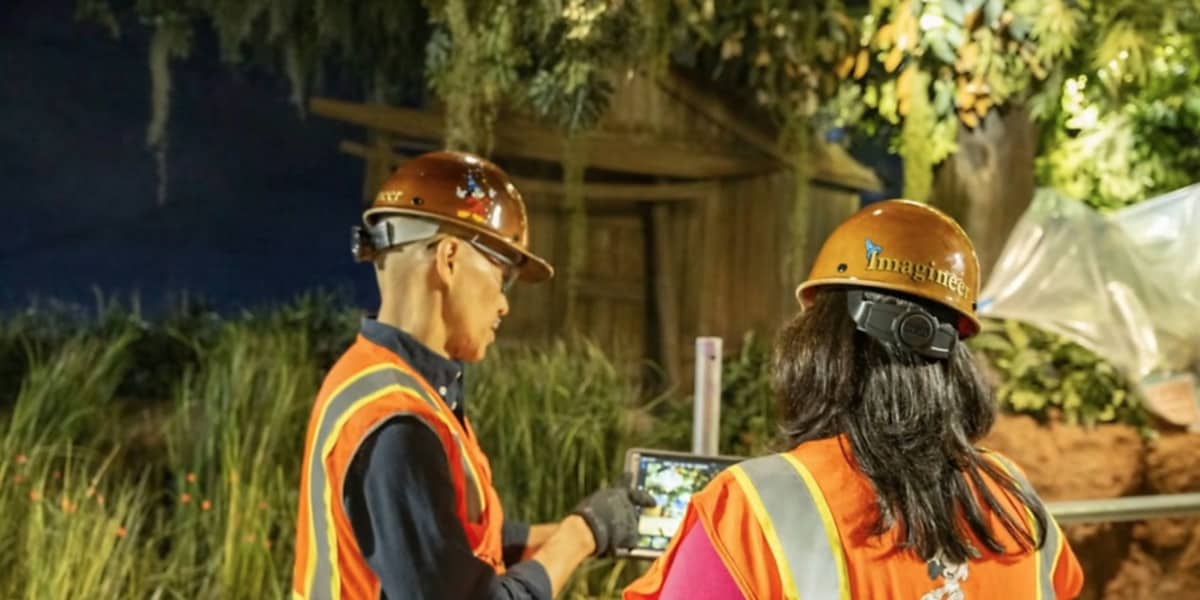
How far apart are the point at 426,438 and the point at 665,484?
717mm

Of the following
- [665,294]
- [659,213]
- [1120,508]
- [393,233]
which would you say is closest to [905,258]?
[393,233]

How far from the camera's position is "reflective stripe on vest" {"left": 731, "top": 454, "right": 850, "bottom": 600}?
1.47 m

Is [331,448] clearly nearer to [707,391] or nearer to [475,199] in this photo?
[475,199]

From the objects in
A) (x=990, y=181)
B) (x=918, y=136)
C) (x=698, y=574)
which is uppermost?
(x=918, y=136)

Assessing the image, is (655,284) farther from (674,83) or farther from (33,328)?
(33,328)

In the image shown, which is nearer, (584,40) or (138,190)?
(584,40)

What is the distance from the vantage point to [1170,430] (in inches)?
189

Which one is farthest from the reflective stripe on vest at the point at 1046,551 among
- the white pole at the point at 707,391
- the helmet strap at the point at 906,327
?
the white pole at the point at 707,391

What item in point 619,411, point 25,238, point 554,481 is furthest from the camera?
point 25,238

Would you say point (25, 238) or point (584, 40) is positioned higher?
point (584, 40)

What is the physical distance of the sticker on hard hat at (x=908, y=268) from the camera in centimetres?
169

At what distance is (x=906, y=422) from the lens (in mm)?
1590

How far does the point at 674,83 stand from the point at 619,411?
10.5 ft

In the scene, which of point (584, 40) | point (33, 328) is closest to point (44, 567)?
point (584, 40)
